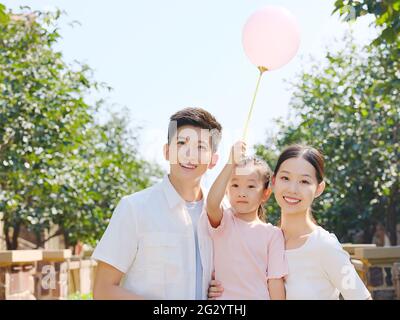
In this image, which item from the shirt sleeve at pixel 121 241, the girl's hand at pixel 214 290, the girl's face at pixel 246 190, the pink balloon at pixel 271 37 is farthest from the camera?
the pink balloon at pixel 271 37

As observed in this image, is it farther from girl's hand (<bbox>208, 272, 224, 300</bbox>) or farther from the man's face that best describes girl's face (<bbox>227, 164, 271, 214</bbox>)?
girl's hand (<bbox>208, 272, 224, 300</bbox>)

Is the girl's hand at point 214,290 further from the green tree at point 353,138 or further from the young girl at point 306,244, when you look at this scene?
the green tree at point 353,138

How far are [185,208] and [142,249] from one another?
301 mm

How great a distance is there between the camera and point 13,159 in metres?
11.3

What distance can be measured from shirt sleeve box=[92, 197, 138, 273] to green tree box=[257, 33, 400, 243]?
11.8m

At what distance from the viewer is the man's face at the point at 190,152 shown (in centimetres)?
334

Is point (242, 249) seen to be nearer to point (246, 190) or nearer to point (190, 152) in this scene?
point (246, 190)

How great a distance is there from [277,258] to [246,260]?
16 cm

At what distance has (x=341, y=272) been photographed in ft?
10.8

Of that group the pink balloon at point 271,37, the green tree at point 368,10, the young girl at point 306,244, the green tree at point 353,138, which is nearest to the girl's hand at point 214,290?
Answer: the young girl at point 306,244

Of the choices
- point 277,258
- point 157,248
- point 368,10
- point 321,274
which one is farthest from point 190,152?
point 368,10

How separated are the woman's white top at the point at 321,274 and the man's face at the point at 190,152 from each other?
0.62 metres
